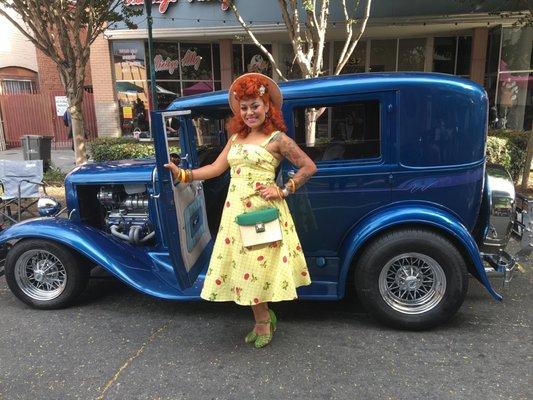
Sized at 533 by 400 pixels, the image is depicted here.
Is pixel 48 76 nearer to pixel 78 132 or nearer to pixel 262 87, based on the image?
pixel 78 132

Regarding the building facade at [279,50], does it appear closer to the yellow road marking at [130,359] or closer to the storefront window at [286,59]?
the storefront window at [286,59]

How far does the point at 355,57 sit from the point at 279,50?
8.30 feet

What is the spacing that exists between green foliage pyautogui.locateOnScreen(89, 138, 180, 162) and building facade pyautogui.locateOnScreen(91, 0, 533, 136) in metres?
3.56

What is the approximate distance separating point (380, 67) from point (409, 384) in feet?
44.5

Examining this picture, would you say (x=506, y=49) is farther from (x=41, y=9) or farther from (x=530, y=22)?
(x=41, y=9)

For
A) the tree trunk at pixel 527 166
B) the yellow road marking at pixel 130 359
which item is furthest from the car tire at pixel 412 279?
the tree trunk at pixel 527 166

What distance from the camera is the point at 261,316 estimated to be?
3.28m

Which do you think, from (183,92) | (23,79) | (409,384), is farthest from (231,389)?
(23,79)

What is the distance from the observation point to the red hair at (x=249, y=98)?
2.91 meters

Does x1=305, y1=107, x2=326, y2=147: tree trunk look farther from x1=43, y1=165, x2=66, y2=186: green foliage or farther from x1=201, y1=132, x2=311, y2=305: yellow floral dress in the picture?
x1=43, y1=165, x2=66, y2=186: green foliage

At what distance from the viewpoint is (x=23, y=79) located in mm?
20859

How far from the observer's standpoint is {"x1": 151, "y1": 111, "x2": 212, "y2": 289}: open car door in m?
3.09

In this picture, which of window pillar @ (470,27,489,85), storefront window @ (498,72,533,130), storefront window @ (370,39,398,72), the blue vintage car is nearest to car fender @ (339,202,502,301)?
the blue vintage car

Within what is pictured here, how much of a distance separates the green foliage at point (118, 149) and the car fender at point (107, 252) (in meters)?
6.45
